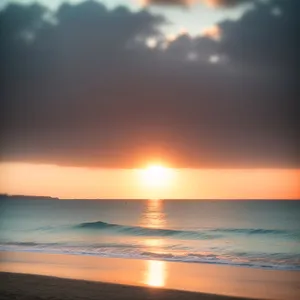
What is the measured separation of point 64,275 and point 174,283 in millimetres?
1194

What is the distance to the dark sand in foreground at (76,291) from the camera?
4020 mm

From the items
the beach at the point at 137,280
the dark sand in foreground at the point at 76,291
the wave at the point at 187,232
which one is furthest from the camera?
the wave at the point at 187,232

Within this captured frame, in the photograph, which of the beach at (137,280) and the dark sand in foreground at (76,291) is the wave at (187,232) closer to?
the beach at (137,280)

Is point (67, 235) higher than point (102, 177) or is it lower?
lower

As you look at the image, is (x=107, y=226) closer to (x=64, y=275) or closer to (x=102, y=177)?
(x=102, y=177)

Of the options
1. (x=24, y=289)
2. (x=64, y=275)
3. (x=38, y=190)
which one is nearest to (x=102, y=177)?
(x=38, y=190)

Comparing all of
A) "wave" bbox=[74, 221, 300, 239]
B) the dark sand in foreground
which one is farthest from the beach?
"wave" bbox=[74, 221, 300, 239]

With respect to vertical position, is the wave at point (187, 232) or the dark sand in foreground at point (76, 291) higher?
the wave at point (187, 232)

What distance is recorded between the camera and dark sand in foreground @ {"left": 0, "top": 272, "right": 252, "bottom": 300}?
402 centimetres

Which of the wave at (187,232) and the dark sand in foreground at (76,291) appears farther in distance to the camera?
the wave at (187,232)

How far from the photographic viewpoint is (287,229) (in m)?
13.8

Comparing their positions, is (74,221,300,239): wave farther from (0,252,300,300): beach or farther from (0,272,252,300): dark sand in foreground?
(0,272,252,300): dark sand in foreground

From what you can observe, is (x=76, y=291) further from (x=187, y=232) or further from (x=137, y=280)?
(x=187, y=232)

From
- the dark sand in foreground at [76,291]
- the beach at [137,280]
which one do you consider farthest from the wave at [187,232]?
the dark sand in foreground at [76,291]
